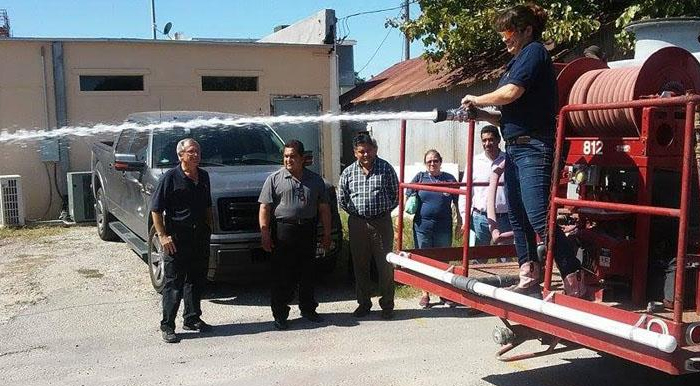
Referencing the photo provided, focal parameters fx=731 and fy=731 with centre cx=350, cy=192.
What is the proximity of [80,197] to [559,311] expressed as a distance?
11.1 metres

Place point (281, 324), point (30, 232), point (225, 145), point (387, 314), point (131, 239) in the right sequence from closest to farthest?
point (281, 324) → point (387, 314) → point (225, 145) → point (131, 239) → point (30, 232)

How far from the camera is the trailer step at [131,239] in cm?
822

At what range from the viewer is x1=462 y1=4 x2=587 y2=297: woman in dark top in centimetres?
406

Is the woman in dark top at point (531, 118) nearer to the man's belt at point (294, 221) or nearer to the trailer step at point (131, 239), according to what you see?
the man's belt at point (294, 221)

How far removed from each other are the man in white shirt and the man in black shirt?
94.8 inches

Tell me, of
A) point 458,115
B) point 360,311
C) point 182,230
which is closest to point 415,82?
point 360,311

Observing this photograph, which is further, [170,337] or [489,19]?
[489,19]

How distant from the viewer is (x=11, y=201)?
503 inches

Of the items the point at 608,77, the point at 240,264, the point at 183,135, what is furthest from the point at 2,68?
the point at 608,77

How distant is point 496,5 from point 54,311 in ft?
24.1

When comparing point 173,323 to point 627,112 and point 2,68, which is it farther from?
point 2,68

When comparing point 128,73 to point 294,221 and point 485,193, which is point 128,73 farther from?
point 485,193

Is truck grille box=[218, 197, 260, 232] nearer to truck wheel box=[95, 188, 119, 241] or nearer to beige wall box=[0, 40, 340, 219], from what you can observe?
truck wheel box=[95, 188, 119, 241]

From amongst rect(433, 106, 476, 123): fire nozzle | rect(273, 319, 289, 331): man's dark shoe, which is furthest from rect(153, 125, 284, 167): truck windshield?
rect(433, 106, 476, 123): fire nozzle
